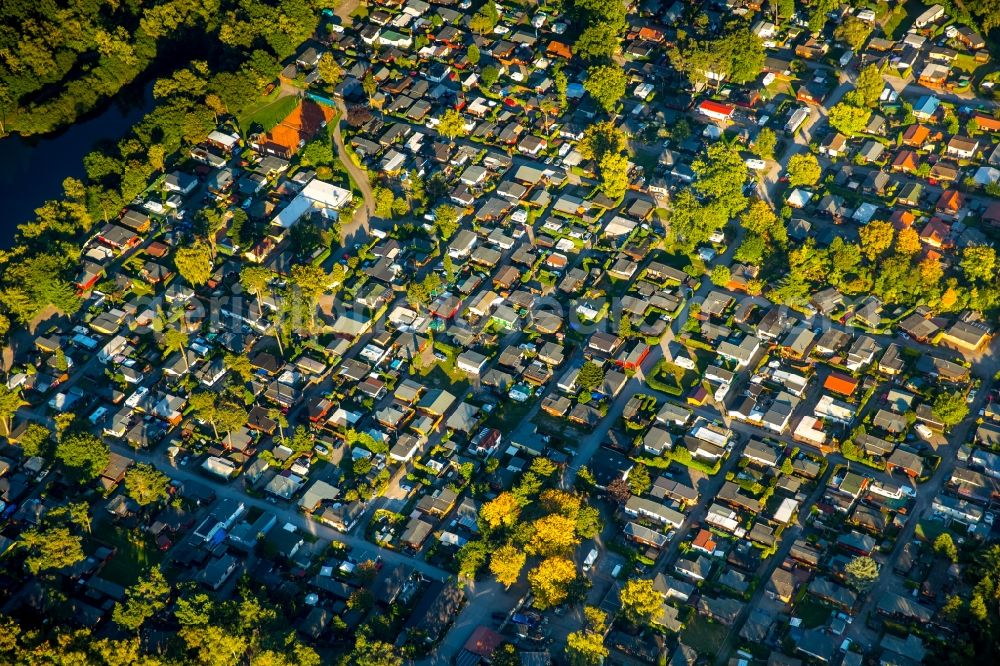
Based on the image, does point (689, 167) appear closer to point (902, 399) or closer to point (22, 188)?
point (902, 399)

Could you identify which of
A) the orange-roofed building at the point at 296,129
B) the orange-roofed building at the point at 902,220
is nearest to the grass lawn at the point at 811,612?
the orange-roofed building at the point at 902,220

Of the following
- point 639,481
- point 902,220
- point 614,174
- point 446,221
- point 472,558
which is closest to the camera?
point 472,558

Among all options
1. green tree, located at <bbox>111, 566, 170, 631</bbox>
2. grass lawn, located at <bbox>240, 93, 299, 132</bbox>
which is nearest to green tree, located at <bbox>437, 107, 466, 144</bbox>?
grass lawn, located at <bbox>240, 93, 299, 132</bbox>

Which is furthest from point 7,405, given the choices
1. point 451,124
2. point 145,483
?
point 451,124

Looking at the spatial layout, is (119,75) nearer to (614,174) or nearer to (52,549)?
(614,174)

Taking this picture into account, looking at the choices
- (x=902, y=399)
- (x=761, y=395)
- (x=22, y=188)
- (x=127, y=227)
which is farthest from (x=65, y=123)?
(x=902, y=399)

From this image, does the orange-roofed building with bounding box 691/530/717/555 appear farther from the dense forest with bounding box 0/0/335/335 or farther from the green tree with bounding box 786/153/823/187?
the dense forest with bounding box 0/0/335/335
